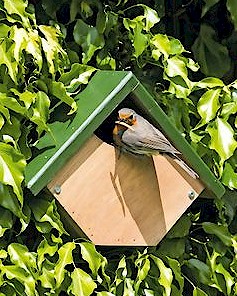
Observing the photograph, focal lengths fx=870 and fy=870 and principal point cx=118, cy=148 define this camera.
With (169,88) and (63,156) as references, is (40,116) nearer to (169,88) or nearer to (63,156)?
(63,156)

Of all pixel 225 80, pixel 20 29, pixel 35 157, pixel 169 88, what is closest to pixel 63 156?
pixel 35 157

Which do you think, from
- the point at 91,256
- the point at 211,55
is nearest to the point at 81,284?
the point at 91,256

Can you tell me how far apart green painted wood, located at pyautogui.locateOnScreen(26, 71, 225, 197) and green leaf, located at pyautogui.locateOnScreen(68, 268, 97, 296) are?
0.22 meters

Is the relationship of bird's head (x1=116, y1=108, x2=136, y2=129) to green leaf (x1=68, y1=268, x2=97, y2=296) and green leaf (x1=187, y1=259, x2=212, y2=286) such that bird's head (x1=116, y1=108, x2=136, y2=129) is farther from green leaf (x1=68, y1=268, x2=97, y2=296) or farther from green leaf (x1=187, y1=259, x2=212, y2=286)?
green leaf (x1=187, y1=259, x2=212, y2=286)

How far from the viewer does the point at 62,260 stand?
1683 mm

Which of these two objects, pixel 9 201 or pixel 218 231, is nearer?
pixel 9 201

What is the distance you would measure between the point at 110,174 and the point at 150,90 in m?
0.39

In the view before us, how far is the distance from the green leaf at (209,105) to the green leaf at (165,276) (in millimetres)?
318

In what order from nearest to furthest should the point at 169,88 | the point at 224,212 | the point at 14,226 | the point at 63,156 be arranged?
the point at 63,156
the point at 14,226
the point at 169,88
the point at 224,212

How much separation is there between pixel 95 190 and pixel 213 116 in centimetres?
38

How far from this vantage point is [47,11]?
6.44 ft

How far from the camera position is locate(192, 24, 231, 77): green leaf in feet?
7.00

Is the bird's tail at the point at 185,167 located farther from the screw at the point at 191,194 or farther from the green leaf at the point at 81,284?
the green leaf at the point at 81,284

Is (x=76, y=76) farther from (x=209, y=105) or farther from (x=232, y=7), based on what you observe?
(x=232, y=7)
